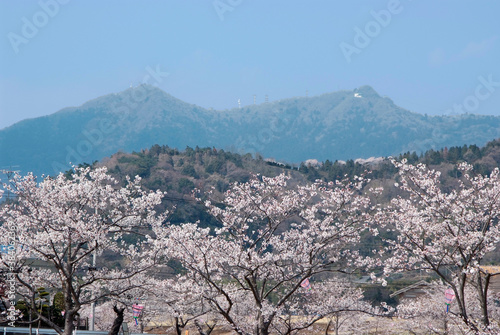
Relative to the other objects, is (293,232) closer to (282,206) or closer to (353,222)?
(282,206)

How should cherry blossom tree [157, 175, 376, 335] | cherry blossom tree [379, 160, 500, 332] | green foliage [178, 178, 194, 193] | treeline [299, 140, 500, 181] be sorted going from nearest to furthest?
cherry blossom tree [157, 175, 376, 335]
cherry blossom tree [379, 160, 500, 332]
treeline [299, 140, 500, 181]
green foliage [178, 178, 194, 193]

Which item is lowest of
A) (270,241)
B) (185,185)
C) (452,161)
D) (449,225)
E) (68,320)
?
(68,320)

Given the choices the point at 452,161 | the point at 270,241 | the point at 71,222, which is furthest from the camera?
the point at 452,161

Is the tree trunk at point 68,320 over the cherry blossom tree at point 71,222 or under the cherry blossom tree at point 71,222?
under

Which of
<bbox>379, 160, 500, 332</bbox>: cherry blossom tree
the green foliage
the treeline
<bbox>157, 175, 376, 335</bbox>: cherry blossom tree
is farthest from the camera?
the green foliage

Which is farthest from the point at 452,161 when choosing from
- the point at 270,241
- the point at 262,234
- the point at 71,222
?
the point at 71,222

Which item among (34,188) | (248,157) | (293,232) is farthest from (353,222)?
(248,157)

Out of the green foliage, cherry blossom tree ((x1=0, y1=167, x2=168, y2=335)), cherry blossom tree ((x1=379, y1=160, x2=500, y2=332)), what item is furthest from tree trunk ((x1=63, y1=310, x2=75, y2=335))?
the green foliage

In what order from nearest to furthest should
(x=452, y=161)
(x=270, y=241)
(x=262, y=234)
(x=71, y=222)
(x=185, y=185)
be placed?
(x=71, y=222) < (x=262, y=234) < (x=270, y=241) < (x=185, y=185) < (x=452, y=161)

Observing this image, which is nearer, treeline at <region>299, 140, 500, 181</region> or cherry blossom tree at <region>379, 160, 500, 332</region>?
cherry blossom tree at <region>379, 160, 500, 332</region>

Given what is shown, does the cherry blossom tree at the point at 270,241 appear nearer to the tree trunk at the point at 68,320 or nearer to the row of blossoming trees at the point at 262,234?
the row of blossoming trees at the point at 262,234

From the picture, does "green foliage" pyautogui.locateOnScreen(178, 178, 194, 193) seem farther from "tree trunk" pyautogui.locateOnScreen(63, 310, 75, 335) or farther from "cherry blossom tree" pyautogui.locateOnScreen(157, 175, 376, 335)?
"tree trunk" pyautogui.locateOnScreen(63, 310, 75, 335)

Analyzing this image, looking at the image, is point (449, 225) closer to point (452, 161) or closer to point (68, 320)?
point (68, 320)

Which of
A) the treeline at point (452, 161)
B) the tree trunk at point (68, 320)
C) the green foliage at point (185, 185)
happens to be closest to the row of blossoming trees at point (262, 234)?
the tree trunk at point (68, 320)
